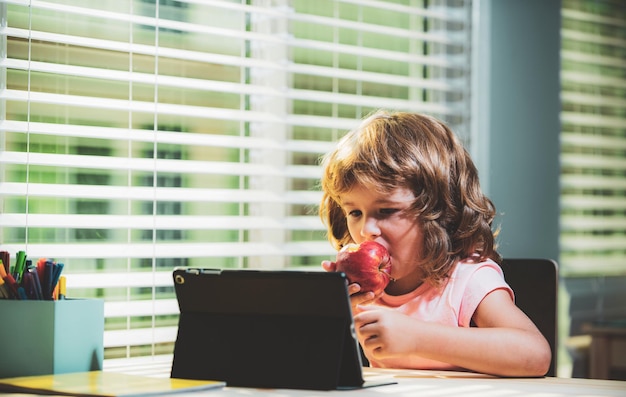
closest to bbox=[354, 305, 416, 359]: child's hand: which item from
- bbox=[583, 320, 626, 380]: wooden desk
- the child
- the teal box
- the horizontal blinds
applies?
the child

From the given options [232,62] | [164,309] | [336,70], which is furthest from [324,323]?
[336,70]

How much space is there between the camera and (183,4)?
2.04 metres

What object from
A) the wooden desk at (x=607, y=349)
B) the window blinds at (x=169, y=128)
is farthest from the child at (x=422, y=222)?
the wooden desk at (x=607, y=349)

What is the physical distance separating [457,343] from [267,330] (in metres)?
0.33

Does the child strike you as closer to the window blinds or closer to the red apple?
the red apple

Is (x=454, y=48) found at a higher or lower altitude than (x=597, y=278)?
higher

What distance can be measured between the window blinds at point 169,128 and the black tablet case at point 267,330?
1.97 feet

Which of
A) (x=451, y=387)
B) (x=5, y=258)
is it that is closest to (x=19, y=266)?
(x=5, y=258)

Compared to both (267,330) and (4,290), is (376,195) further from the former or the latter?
(4,290)

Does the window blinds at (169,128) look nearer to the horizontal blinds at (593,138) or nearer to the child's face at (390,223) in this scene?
the child's face at (390,223)

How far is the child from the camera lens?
157 centimetres

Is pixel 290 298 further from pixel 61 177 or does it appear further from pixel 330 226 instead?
pixel 61 177

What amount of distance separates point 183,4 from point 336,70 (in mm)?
441

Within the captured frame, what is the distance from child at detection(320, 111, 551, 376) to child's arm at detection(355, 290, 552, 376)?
0.05m
